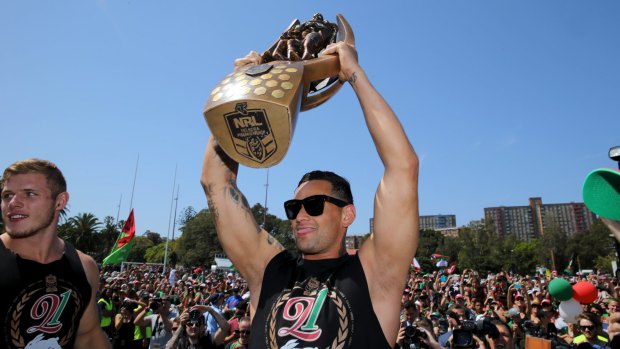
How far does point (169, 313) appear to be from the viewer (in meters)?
9.27

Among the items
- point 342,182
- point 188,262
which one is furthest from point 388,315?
point 188,262

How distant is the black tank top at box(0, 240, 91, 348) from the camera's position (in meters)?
2.45

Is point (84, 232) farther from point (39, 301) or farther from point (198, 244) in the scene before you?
point (39, 301)

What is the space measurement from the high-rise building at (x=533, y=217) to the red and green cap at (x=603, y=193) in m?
175

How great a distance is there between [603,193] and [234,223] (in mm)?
2086

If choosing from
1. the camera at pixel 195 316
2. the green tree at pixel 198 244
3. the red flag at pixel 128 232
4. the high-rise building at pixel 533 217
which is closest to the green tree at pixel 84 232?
the green tree at pixel 198 244

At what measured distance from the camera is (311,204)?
89.1 inches

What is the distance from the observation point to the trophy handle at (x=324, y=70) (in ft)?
7.54

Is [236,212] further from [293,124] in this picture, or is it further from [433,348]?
[433,348]

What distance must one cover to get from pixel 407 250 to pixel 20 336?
231 centimetres

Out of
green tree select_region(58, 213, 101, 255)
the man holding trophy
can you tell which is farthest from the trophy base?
green tree select_region(58, 213, 101, 255)

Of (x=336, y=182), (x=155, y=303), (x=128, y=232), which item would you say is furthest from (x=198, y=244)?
(x=336, y=182)

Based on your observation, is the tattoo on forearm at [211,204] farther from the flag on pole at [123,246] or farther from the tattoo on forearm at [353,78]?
the flag on pole at [123,246]

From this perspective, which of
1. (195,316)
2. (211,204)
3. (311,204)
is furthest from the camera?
(195,316)
